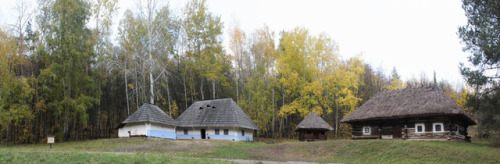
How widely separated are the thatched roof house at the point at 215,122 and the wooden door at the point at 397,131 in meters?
13.0

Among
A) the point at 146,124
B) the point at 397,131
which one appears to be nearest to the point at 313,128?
A: the point at 397,131

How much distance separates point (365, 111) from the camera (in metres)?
26.0

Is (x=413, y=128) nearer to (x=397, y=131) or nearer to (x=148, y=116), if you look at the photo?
(x=397, y=131)

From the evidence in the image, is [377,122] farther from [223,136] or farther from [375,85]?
[375,85]

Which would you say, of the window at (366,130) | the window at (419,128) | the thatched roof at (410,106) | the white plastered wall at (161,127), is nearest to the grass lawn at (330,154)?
the thatched roof at (410,106)

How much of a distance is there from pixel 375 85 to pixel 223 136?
960 inches

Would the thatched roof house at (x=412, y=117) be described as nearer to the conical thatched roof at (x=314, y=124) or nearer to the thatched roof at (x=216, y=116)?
the conical thatched roof at (x=314, y=124)

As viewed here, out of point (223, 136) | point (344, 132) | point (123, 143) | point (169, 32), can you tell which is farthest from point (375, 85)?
point (123, 143)

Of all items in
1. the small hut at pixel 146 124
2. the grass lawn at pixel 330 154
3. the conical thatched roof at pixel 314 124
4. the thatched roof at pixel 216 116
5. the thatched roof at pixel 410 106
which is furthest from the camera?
the thatched roof at pixel 216 116

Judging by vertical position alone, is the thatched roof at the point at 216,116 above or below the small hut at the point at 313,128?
above

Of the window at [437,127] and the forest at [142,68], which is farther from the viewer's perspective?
the forest at [142,68]

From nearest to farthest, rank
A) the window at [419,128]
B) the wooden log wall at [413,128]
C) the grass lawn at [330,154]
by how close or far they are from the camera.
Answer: the grass lawn at [330,154] < the wooden log wall at [413,128] < the window at [419,128]

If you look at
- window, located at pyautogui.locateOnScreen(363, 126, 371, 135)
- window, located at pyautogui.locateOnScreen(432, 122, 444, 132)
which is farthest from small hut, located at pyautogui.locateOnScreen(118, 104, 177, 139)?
window, located at pyautogui.locateOnScreen(432, 122, 444, 132)

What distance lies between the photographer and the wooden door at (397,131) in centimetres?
2434
